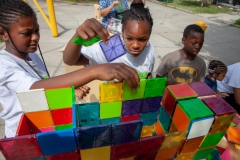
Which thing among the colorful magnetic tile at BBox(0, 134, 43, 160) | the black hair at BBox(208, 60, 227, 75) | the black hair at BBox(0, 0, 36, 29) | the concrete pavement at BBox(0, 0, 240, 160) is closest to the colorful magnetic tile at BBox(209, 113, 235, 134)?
the colorful magnetic tile at BBox(0, 134, 43, 160)

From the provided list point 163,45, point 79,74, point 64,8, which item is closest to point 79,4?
point 64,8

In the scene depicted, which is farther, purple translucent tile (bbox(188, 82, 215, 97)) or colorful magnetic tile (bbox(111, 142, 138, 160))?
purple translucent tile (bbox(188, 82, 215, 97))

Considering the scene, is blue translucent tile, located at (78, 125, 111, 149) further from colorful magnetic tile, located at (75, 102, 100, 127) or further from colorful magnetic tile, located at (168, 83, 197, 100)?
colorful magnetic tile, located at (168, 83, 197, 100)

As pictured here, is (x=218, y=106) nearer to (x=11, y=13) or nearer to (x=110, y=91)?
(x=110, y=91)

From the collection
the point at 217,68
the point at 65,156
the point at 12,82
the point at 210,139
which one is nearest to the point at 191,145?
the point at 210,139

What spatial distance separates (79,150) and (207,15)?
9.13m

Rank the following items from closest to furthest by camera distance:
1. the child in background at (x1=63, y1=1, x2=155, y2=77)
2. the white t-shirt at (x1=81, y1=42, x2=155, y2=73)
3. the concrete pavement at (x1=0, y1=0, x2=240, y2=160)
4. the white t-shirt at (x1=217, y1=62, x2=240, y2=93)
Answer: the child in background at (x1=63, y1=1, x2=155, y2=77) < the white t-shirt at (x1=81, y1=42, x2=155, y2=73) < the white t-shirt at (x1=217, y1=62, x2=240, y2=93) < the concrete pavement at (x1=0, y1=0, x2=240, y2=160)

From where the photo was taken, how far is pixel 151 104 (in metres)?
0.96

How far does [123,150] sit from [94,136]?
0.52ft

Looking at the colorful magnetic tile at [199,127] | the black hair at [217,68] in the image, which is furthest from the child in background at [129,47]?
the black hair at [217,68]

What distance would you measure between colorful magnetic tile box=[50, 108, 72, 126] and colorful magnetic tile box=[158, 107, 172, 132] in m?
0.50

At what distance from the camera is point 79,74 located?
76 centimetres

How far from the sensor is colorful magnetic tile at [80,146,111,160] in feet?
2.25

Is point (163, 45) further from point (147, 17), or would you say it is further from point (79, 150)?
point (79, 150)
